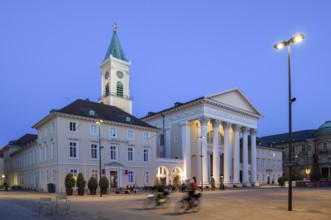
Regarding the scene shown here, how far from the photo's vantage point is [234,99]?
217 feet

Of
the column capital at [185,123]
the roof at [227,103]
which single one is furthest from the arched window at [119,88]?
the column capital at [185,123]

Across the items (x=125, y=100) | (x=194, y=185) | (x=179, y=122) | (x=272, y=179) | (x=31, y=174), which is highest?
(x=125, y=100)

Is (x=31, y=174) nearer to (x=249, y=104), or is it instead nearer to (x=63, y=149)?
(x=63, y=149)

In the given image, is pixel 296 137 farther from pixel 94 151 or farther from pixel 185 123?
pixel 94 151

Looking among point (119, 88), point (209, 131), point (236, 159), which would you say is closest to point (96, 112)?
point (119, 88)

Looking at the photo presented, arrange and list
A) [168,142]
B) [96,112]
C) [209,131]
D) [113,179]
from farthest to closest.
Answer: [209,131]
[168,142]
[96,112]
[113,179]

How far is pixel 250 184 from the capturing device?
6900 centimetres

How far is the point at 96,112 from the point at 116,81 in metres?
24.8

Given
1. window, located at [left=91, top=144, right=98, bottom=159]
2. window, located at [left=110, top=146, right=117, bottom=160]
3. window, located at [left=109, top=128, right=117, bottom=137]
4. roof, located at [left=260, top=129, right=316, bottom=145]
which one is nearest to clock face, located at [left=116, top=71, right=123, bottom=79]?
window, located at [left=109, top=128, right=117, bottom=137]

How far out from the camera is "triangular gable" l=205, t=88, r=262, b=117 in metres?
62.2

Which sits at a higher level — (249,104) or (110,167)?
(249,104)

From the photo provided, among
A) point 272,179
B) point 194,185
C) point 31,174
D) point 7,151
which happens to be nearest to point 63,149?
point 31,174

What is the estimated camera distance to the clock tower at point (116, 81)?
72.2m

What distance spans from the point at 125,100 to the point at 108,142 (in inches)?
1010
